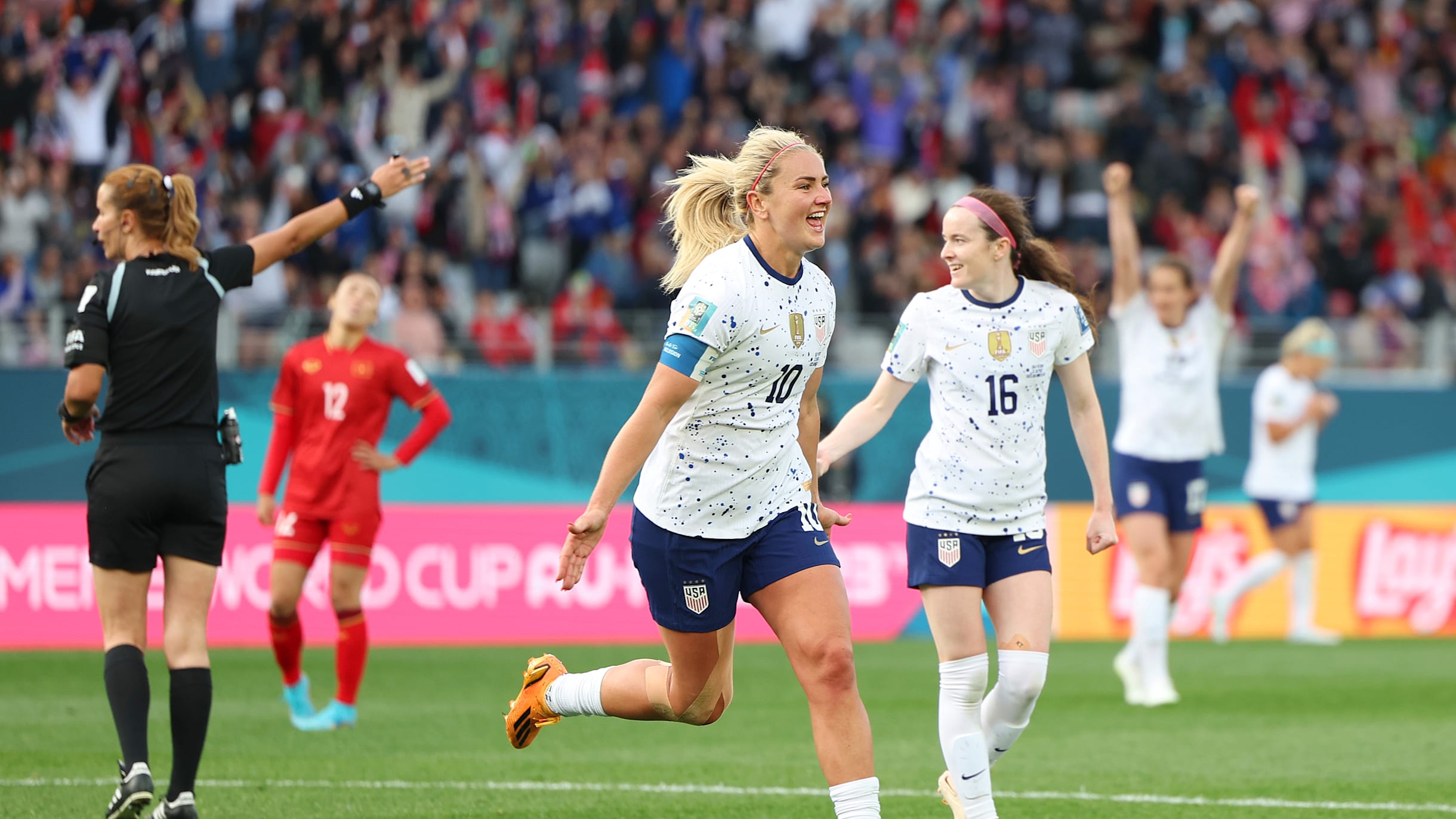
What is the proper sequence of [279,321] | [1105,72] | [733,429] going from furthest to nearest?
[1105,72] → [279,321] → [733,429]

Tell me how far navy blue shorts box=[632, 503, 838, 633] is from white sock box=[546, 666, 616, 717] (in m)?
0.72

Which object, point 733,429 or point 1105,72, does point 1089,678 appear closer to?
point 733,429

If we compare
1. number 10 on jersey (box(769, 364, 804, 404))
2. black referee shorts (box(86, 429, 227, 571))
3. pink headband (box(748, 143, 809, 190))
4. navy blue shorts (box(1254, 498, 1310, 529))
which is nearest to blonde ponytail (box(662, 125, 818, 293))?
pink headband (box(748, 143, 809, 190))

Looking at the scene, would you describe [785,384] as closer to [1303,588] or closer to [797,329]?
[797,329]

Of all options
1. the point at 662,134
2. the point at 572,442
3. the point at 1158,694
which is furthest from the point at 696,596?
the point at 662,134

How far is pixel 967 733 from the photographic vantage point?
21.2 feet

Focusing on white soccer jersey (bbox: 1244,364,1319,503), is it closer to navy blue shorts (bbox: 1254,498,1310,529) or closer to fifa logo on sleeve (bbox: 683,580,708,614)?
navy blue shorts (bbox: 1254,498,1310,529)

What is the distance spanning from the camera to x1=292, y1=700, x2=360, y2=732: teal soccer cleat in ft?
31.8

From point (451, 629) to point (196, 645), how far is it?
8261 mm

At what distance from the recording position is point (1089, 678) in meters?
12.5

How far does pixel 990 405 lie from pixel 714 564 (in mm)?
1614

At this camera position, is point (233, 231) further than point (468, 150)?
No

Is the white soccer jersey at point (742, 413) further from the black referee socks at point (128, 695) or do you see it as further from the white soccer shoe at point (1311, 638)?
the white soccer shoe at point (1311, 638)

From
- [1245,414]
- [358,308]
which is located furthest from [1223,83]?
[358,308]
